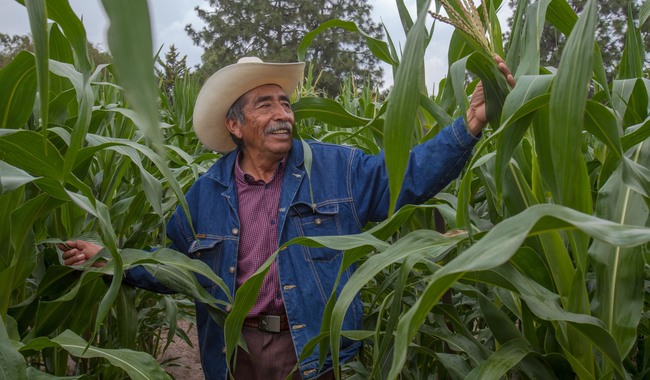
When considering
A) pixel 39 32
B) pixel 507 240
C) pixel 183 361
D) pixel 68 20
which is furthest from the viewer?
pixel 183 361

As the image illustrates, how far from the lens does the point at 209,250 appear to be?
2.04 meters

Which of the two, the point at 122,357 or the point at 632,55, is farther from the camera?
the point at 632,55

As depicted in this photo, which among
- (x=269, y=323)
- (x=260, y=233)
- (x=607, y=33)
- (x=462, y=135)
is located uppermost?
(x=607, y=33)

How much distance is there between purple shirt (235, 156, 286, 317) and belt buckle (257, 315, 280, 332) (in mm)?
21

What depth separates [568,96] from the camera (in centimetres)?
83

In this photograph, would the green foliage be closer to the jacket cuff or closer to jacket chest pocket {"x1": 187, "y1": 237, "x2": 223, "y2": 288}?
the jacket cuff

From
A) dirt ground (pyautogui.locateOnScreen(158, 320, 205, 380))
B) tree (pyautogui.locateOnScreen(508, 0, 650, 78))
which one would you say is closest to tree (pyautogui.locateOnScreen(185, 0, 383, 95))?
tree (pyautogui.locateOnScreen(508, 0, 650, 78))

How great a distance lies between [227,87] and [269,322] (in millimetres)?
700

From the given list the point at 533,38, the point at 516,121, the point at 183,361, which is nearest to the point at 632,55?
the point at 533,38

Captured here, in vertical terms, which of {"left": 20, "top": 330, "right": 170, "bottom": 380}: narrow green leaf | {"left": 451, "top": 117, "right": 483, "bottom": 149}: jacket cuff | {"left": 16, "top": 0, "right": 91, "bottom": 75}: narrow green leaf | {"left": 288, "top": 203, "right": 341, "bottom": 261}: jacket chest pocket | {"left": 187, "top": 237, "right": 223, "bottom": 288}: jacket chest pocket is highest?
{"left": 16, "top": 0, "right": 91, "bottom": 75}: narrow green leaf

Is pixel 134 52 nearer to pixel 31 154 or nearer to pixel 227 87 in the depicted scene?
pixel 31 154

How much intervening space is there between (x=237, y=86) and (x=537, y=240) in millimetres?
1193

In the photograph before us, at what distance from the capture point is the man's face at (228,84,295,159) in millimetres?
2023

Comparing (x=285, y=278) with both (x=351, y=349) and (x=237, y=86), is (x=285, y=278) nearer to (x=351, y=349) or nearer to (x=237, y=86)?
(x=351, y=349)
